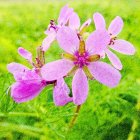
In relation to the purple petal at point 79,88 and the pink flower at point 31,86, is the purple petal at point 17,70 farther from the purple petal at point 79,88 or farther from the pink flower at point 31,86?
the purple petal at point 79,88

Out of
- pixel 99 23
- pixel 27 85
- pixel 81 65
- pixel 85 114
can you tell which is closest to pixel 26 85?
pixel 27 85

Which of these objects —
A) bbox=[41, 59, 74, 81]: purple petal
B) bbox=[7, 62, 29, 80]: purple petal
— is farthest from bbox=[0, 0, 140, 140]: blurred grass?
bbox=[41, 59, 74, 81]: purple petal

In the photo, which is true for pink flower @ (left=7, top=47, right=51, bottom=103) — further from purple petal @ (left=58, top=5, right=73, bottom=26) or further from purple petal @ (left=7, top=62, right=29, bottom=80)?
purple petal @ (left=58, top=5, right=73, bottom=26)

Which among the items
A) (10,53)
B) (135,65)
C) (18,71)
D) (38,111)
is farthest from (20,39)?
(18,71)

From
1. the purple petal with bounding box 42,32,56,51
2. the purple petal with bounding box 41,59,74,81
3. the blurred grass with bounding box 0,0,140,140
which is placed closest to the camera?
the purple petal with bounding box 41,59,74,81

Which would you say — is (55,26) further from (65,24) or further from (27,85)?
(27,85)

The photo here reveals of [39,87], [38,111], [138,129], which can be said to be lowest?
[138,129]

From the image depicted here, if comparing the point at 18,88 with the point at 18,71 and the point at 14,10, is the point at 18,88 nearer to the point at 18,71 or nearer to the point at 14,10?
the point at 18,71
